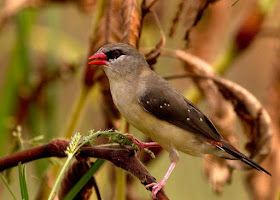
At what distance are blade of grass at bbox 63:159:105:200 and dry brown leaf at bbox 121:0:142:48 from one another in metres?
0.37

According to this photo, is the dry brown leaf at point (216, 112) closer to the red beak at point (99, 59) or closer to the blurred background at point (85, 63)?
the blurred background at point (85, 63)

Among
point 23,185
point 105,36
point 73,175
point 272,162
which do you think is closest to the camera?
point 23,185

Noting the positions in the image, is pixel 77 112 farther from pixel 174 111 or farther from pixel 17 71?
pixel 17 71

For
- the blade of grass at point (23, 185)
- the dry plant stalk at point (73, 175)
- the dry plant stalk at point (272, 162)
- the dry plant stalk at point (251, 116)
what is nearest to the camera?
the blade of grass at point (23, 185)

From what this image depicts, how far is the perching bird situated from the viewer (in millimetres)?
1220

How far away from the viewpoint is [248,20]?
1.83 m

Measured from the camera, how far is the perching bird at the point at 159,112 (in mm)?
1220

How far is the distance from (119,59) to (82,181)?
377 millimetres

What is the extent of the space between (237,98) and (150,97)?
30cm

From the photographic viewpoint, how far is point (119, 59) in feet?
4.09

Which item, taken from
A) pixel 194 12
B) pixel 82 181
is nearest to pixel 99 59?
pixel 194 12

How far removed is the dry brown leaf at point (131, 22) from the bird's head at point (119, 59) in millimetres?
30

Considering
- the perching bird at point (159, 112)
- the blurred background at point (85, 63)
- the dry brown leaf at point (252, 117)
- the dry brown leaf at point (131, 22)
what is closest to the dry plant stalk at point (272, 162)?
the blurred background at point (85, 63)

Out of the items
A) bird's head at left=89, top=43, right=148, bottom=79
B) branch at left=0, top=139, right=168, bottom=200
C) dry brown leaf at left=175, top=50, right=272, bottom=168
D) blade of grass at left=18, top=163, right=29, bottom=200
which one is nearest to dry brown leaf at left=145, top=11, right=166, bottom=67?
bird's head at left=89, top=43, right=148, bottom=79
